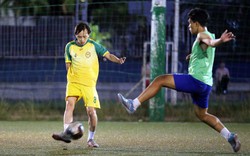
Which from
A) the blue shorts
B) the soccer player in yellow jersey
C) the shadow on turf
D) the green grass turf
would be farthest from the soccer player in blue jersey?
the soccer player in yellow jersey

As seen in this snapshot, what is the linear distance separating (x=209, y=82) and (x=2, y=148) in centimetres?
300

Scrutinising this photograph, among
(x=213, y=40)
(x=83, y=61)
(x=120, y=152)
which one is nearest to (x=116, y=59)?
(x=83, y=61)

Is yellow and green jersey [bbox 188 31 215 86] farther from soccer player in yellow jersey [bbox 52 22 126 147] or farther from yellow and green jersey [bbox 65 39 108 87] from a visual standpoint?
yellow and green jersey [bbox 65 39 108 87]

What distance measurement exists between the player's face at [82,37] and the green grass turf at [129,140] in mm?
1521

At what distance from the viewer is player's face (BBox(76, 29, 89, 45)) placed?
33.4 ft

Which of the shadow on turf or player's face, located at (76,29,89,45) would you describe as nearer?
the shadow on turf

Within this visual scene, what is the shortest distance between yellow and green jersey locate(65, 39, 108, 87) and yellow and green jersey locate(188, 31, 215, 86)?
5.22 feet

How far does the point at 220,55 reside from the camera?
1889 centimetres

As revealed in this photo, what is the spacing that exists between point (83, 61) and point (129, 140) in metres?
1.67

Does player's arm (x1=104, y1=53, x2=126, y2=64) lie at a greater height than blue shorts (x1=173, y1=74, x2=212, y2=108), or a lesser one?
greater

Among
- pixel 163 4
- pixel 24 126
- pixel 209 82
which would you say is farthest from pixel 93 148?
pixel 163 4

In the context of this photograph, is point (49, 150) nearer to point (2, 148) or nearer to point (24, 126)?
point (2, 148)

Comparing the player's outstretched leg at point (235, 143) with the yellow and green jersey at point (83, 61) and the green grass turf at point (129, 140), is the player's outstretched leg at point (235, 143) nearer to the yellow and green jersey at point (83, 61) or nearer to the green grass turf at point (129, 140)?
the green grass turf at point (129, 140)

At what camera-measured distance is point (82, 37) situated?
10219 mm
